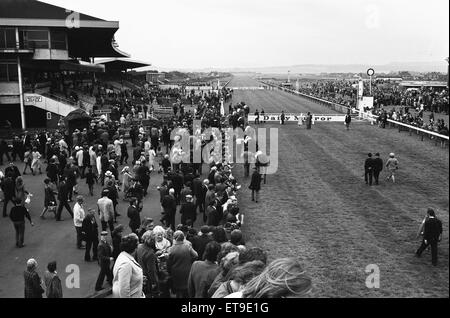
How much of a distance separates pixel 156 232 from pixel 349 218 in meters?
6.43

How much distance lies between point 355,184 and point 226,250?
12101mm

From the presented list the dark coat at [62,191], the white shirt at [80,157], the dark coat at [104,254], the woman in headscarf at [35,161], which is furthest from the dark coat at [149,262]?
the woman in headscarf at [35,161]

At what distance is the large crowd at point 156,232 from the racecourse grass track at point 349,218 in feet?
3.33

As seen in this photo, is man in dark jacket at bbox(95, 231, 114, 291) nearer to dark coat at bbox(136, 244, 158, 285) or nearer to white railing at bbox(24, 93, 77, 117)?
dark coat at bbox(136, 244, 158, 285)

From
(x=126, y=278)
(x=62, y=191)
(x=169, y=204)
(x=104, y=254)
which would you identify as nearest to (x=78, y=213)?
(x=169, y=204)

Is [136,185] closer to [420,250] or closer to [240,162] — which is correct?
[420,250]

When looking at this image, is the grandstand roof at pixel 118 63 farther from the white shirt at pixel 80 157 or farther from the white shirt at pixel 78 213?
the white shirt at pixel 78 213

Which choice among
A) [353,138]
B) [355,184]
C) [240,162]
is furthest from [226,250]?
[353,138]

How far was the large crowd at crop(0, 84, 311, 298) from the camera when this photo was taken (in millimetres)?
4102

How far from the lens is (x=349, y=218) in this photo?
13484mm

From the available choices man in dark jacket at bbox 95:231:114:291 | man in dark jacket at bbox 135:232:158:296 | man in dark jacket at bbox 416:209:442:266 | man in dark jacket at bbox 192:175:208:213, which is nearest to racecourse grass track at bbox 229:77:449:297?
man in dark jacket at bbox 416:209:442:266

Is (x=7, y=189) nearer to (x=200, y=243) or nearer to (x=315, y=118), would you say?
(x=200, y=243)
